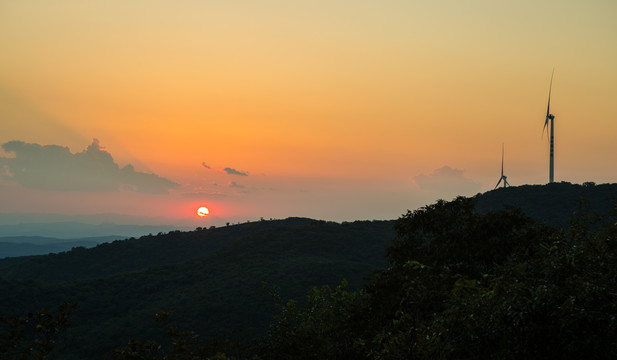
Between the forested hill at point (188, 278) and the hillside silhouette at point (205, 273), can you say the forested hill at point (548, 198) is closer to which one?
the hillside silhouette at point (205, 273)

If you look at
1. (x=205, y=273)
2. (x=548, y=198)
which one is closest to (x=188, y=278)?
(x=205, y=273)

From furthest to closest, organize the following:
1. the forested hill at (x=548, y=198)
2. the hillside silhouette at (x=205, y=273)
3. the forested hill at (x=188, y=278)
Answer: the forested hill at (x=548, y=198)
the forested hill at (x=188, y=278)
the hillside silhouette at (x=205, y=273)

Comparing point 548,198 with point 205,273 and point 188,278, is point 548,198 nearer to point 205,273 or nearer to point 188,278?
point 205,273

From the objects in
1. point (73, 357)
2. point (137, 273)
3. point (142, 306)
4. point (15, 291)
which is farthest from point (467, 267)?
point (137, 273)

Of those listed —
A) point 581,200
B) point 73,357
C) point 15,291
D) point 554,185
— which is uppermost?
point 554,185

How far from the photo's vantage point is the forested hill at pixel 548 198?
128 m

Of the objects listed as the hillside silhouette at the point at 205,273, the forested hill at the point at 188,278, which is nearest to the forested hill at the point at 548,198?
the hillside silhouette at the point at 205,273

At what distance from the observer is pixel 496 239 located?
3350cm

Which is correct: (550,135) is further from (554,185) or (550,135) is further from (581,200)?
(581,200)

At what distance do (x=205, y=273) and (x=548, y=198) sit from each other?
96.1m

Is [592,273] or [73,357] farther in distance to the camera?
[73,357]

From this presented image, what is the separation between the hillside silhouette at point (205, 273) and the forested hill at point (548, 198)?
0.30 m

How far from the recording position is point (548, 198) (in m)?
144

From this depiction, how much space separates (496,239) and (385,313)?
9530 millimetres
